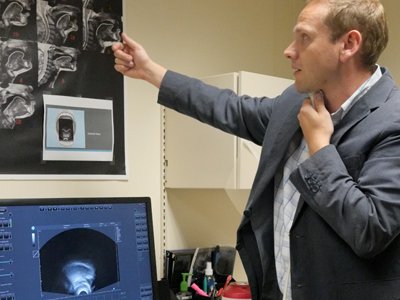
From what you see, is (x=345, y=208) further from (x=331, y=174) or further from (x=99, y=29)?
(x=99, y=29)

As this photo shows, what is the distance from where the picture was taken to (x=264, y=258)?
134cm

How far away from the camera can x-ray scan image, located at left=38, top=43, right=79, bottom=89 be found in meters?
1.74

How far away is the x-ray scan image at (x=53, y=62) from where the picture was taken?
174 centimetres

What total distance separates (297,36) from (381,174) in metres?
0.39

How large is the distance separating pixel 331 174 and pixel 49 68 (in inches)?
42.0

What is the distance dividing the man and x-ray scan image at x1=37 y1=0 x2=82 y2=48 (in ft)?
2.64

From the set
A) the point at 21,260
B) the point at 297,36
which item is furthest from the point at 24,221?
the point at 297,36

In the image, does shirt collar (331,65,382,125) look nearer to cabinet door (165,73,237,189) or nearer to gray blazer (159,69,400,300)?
gray blazer (159,69,400,300)

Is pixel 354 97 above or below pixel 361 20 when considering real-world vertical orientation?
below

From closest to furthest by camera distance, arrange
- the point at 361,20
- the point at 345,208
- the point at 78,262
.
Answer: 1. the point at 345,208
2. the point at 361,20
3. the point at 78,262

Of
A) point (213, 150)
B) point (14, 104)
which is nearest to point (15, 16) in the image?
point (14, 104)

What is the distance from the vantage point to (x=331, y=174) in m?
1.10

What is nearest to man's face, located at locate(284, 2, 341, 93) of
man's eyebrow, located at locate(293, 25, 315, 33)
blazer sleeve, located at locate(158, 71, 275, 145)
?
man's eyebrow, located at locate(293, 25, 315, 33)

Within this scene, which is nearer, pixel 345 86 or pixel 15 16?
pixel 345 86
